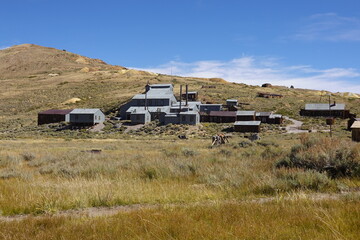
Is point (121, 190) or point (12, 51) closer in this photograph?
point (121, 190)

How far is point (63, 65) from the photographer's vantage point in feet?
567

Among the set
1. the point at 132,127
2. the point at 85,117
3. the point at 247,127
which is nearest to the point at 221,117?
the point at 247,127

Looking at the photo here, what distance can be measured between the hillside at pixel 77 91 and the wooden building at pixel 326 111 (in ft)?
11.7

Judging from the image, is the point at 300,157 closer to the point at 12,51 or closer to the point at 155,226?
the point at 155,226

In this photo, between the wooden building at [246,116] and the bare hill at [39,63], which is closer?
the wooden building at [246,116]

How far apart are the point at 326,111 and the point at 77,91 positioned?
290 feet

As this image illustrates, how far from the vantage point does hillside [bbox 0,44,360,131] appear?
91.6 metres

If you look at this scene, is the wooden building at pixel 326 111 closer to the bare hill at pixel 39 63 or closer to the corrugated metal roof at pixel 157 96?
the corrugated metal roof at pixel 157 96

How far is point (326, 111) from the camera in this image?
77.8m

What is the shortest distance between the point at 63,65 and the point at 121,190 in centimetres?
18093

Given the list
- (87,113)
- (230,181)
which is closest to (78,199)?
(230,181)

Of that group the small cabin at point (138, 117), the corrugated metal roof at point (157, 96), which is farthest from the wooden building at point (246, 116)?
the small cabin at point (138, 117)

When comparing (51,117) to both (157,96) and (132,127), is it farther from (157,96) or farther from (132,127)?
(157,96)

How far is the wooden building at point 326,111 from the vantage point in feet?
250
